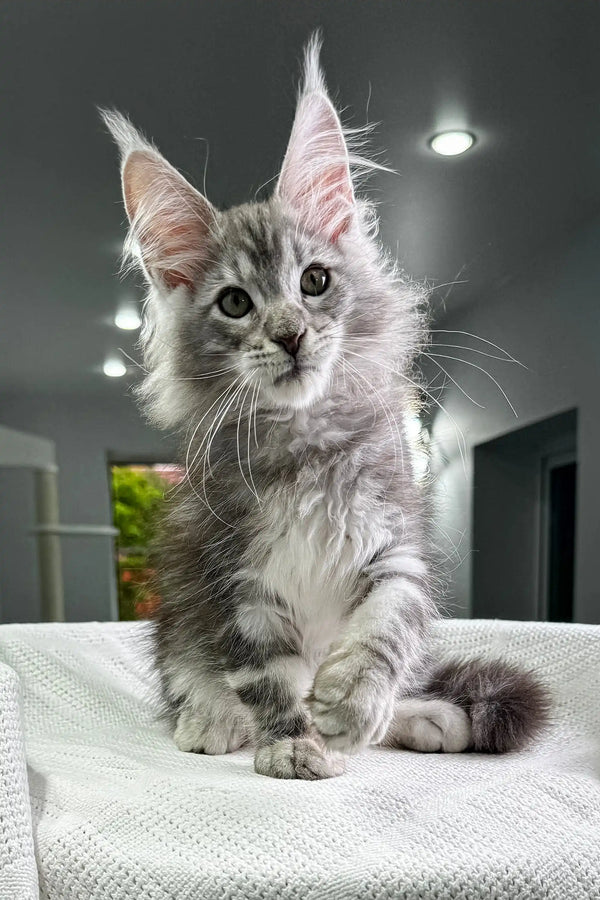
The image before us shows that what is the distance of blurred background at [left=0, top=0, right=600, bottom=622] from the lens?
6.37 ft

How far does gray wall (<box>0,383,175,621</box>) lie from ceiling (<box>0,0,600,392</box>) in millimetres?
445

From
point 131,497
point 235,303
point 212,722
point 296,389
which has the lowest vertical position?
point 212,722

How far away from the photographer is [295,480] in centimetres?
114

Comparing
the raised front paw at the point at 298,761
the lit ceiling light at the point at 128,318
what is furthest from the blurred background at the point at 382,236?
the raised front paw at the point at 298,761

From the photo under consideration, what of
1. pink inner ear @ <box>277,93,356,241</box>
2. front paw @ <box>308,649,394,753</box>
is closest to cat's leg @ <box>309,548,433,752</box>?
front paw @ <box>308,649,394,753</box>

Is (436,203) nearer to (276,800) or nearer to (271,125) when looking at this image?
(271,125)

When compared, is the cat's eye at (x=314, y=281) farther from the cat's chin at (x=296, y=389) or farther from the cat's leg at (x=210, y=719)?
the cat's leg at (x=210, y=719)

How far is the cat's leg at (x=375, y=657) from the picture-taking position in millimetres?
954

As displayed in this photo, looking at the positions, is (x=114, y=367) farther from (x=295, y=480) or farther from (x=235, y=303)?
(x=295, y=480)

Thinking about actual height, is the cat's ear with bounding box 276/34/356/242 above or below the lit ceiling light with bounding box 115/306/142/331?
above

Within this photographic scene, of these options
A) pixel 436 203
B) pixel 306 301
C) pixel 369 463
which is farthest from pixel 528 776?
pixel 436 203

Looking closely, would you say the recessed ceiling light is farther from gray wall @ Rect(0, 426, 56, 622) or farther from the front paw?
the front paw

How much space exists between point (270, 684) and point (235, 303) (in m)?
0.53

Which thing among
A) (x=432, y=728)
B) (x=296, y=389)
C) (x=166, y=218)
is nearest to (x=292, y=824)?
(x=432, y=728)
